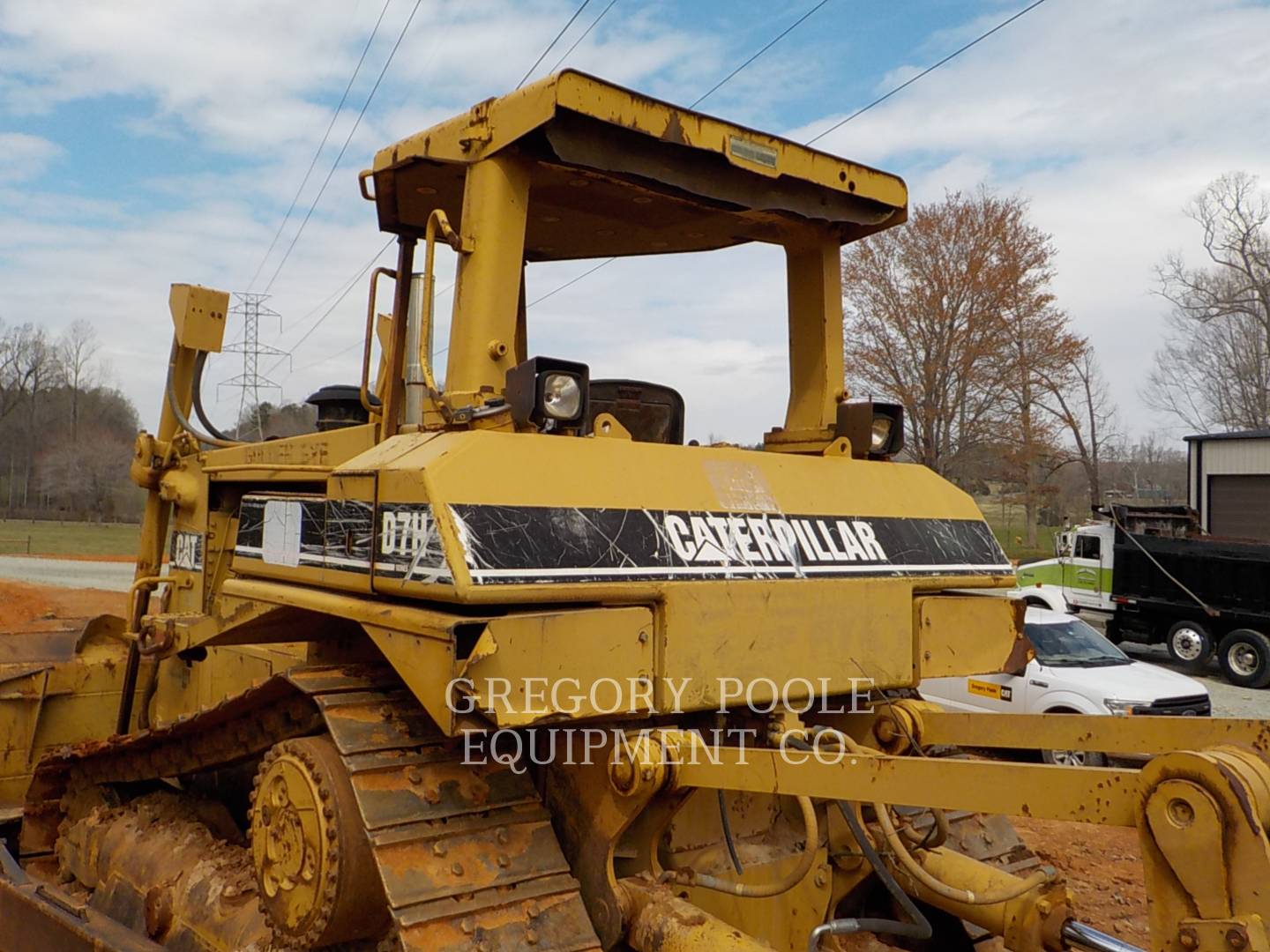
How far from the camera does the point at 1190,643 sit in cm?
1733

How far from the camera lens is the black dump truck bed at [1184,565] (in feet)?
53.6

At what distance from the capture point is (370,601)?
2986 mm

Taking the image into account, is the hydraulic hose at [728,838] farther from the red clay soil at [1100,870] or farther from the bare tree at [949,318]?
the bare tree at [949,318]

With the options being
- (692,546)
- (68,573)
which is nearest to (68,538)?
(68,573)

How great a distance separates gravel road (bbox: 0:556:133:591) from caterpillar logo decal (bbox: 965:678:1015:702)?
2005 centimetres

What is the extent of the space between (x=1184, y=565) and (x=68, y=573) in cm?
2711

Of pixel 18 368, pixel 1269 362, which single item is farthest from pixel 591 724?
pixel 18 368

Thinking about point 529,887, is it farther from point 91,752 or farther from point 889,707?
point 91,752

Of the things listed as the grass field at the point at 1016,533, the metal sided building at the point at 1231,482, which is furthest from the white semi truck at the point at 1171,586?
the grass field at the point at 1016,533

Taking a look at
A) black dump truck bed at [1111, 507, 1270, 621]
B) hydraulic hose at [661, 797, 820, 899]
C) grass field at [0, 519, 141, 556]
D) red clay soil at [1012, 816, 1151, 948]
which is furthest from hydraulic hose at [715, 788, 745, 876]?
grass field at [0, 519, 141, 556]

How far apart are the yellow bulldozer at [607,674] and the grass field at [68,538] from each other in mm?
37254

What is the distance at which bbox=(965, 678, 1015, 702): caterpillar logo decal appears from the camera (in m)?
11.0

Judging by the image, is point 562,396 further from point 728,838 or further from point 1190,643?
point 1190,643

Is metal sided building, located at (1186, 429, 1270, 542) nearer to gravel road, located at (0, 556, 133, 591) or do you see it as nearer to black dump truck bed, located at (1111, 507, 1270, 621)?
black dump truck bed, located at (1111, 507, 1270, 621)
